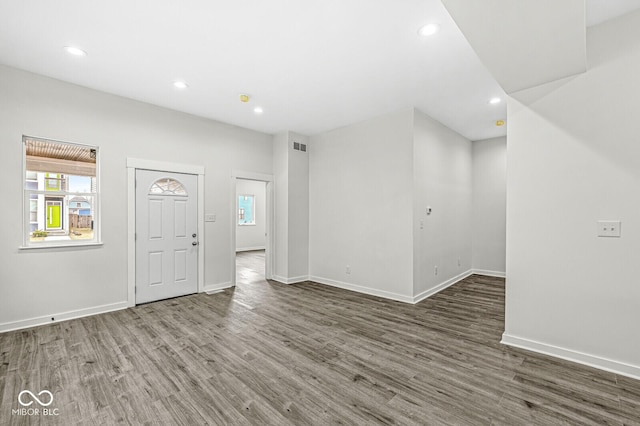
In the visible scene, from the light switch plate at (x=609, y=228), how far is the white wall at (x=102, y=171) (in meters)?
5.00

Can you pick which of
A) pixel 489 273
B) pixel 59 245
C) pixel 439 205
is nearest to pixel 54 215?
pixel 59 245

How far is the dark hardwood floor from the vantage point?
1930mm

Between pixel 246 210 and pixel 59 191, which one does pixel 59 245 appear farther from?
pixel 246 210

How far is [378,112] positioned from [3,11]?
4264 mm

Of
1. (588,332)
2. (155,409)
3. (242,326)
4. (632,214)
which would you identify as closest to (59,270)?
(242,326)

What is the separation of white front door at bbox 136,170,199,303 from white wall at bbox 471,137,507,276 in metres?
5.99

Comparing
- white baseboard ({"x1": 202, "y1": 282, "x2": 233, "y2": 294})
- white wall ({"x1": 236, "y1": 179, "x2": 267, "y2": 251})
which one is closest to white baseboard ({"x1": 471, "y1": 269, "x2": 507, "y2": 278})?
white baseboard ({"x1": 202, "y1": 282, "x2": 233, "y2": 294})

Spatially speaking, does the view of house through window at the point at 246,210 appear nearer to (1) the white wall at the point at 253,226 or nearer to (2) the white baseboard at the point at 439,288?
(1) the white wall at the point at 253,226

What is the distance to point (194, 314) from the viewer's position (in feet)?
12.8

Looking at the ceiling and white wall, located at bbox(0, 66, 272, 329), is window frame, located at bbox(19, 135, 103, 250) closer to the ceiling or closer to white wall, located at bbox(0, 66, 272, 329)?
white wall, located at bbox(0, 66, 272, 329)

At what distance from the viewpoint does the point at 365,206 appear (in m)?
5.04

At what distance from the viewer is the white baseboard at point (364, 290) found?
449 centimetres

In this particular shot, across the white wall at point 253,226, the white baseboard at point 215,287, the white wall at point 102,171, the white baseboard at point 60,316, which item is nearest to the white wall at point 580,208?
the white baseboard at point 215,287

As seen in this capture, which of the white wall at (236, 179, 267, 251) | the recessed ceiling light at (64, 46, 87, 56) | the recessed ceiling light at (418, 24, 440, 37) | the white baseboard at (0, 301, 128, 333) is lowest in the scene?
the white baseboard at (0, 301, 128, 333)
